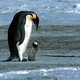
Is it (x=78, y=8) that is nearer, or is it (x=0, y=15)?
(x=0, y=15)

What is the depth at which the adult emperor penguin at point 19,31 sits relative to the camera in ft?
25.7

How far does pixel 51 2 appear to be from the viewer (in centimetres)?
2900

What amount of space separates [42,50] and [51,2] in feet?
62.8

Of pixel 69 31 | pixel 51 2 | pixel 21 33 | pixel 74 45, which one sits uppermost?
pixel 21 33

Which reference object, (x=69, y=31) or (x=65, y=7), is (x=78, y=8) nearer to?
(x=65, y=7)

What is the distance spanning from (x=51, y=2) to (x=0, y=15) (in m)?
6.99

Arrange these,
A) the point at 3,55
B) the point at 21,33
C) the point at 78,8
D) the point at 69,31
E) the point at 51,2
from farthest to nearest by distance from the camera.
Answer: the point at 51,2, the point at 78,8, the point at 69,31, the point at 3,55, the point at 21,33

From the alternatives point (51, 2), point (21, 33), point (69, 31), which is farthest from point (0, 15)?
point (21, 33)

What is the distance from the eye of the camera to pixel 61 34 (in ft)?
44.5

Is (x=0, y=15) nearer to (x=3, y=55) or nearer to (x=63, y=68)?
(x=3, y=55)

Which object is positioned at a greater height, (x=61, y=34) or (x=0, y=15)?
(x=61, y=34)

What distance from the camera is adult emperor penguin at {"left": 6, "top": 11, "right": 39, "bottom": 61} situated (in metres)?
7.84

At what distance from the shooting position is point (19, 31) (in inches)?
312

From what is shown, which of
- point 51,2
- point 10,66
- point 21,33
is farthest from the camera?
point 51,2
